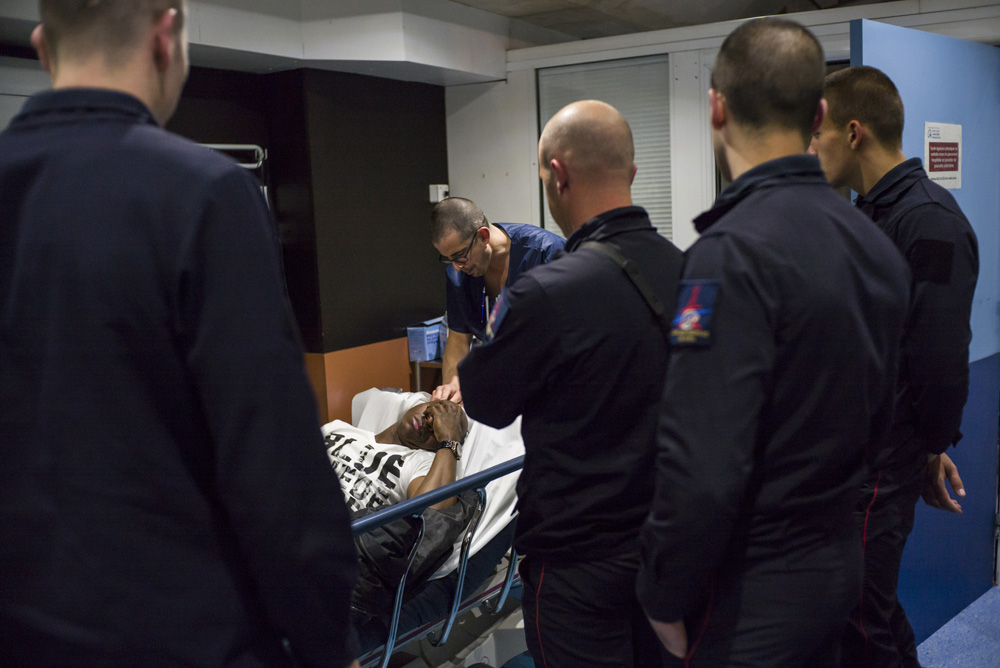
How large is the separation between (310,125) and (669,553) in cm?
354

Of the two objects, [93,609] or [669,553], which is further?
[669,553]

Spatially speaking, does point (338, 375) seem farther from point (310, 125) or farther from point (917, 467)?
point (917, 467)

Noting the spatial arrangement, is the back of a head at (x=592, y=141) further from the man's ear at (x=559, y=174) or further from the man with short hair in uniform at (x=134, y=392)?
the man with short hair in uniform at (x=134, y=392)

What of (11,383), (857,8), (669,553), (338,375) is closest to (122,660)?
(11,383)

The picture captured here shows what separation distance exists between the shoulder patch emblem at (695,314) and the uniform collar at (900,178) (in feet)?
3.14

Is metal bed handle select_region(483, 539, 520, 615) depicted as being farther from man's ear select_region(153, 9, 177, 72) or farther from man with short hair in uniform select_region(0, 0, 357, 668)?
man's ear select_region(153, 9, 177, 72)

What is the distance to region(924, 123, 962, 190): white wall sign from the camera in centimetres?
238

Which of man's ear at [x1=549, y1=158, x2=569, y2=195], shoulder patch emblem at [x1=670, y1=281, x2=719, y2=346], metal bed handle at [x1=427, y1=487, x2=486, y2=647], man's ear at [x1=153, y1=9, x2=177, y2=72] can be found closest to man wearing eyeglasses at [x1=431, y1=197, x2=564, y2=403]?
metal bed handle at [x1=427, y1=487, x2=486, y2=647]

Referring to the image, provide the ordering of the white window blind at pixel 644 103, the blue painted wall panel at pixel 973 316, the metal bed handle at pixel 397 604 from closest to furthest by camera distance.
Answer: the metal bed handle at pixel 397 604 < the blue painted wall panel at pixel 973 316 < the white window blind at pixel 644 103

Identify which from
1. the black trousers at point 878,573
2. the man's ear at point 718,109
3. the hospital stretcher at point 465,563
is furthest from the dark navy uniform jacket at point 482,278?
the man's ear at point 718,109

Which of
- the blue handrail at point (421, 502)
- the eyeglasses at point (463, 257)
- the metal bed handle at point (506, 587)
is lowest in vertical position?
the metal bed handle at point (506, 587)

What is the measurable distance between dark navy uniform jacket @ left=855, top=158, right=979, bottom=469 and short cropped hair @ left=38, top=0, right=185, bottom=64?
159 centimetres

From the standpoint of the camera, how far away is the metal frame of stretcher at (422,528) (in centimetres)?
178

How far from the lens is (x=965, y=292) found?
1707 mm
